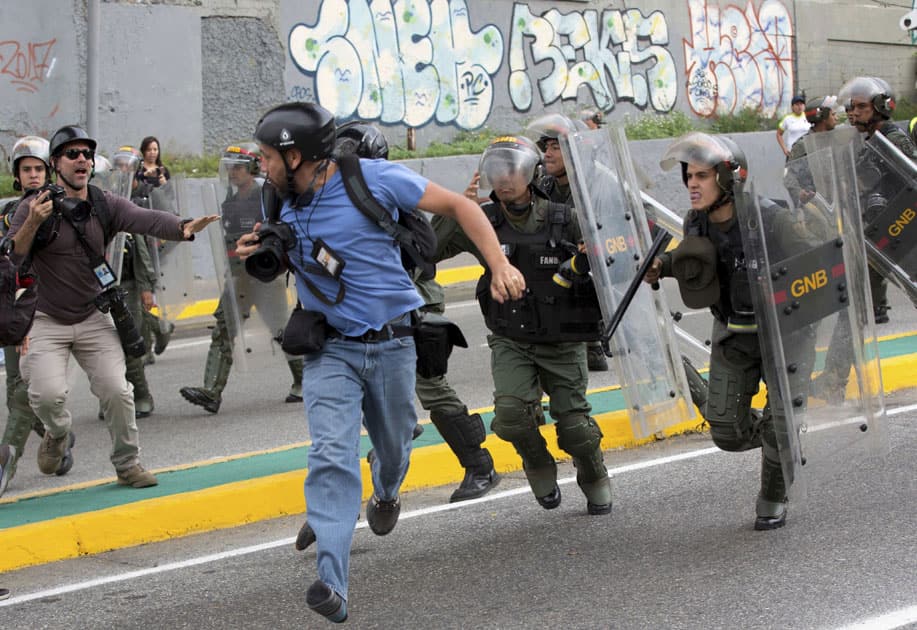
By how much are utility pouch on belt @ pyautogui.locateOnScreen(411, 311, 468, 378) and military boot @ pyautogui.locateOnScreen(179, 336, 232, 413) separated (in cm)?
467

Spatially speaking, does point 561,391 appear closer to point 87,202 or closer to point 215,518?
point 215,518

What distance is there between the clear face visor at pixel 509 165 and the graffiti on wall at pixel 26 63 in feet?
37.9

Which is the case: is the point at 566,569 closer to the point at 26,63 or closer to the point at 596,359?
the point at 596,359

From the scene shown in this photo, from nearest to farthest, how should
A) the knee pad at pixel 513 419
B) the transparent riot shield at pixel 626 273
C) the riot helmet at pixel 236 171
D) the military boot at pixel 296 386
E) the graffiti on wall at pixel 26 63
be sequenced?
the knee pad at pixel 513 419, the transparent riot shield at pixel 626 273, the riot helmet at pixel 236 171, the military boot at pixel 296 386, the graffiti on wall at pixel 26 63

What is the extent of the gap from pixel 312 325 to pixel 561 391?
5.60ft

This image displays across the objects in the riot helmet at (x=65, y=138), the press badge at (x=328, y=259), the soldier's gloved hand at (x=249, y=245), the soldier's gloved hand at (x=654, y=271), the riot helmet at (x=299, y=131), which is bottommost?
the soldier's gloved hand at (x=654, y=271)

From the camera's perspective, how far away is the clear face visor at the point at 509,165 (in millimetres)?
6000

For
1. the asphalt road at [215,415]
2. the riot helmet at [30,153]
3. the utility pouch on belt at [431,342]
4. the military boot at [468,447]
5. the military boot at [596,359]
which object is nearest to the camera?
the utility pouch on belt at [431,342]

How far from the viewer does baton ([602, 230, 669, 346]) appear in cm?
558

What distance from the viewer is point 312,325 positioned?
470 centimetres

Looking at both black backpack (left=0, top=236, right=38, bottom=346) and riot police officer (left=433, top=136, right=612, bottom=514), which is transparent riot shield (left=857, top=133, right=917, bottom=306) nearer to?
riot police officer (left=433, top=136, right=612, bottom=514)

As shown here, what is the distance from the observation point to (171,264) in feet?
32.9

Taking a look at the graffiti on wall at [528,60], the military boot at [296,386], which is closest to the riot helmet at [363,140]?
the military boot at [296,386]

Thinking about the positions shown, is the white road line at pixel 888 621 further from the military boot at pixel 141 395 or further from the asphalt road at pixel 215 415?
the military boot at pixel 141 395
